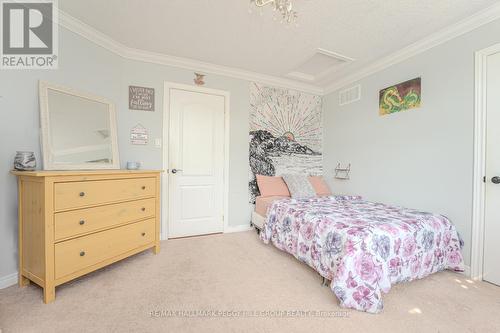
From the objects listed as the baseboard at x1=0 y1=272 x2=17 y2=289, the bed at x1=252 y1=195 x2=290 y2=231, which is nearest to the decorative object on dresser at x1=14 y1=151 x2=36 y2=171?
the baseboard at x1=0 y1=272 x2=17 y2=289

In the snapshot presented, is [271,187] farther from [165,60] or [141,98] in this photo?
[165,60]

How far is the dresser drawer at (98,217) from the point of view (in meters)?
1.56

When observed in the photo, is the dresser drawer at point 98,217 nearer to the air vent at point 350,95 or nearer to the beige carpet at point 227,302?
the beige carpet at point 227,302

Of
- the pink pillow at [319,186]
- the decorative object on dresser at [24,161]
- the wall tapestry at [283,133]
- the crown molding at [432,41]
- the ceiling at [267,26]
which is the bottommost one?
the pink pillow at [319,186]

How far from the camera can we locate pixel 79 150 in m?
2.04

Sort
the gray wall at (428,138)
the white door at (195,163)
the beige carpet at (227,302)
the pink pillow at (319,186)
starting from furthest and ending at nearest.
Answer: the pink pillow at (319,186) < the white door at (195,163) < the gray wall at (428,138) < the beige carpet at (227,302)

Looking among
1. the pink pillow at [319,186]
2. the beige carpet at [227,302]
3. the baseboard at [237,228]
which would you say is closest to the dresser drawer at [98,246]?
the beige carpet at [227,302]

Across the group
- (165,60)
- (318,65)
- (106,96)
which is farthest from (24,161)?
(318,65)

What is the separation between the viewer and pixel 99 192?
1.79 m

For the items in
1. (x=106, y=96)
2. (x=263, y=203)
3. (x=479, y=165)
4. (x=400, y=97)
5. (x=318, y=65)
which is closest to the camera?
(x=479, y=165)

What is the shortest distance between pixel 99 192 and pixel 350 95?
11.1ft

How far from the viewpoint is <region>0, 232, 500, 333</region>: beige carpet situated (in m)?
1.32

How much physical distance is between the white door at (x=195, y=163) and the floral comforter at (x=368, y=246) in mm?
1175

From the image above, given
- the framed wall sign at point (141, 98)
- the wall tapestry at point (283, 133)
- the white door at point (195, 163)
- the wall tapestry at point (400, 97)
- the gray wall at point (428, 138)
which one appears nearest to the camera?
the gray wall at point (428, 138)
